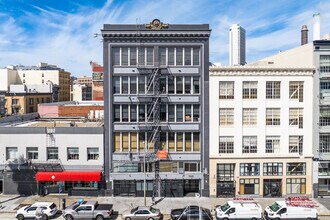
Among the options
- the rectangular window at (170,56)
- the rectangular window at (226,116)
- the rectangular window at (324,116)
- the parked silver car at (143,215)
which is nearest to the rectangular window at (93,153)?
the parked silver car at (143,215)

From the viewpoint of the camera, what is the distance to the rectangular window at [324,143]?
45156 millimetres

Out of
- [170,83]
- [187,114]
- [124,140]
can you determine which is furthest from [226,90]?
[124,140]

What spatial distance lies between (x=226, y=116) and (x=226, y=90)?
347 centimetres

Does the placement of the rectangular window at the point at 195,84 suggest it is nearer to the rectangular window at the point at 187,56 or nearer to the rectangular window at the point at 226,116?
the rectangular window at the point at 187,56

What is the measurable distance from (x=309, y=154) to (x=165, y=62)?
22.8 m

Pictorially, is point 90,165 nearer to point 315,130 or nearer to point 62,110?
point 62,110

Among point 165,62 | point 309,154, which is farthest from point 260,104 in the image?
point 165,62

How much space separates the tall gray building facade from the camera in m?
44.0

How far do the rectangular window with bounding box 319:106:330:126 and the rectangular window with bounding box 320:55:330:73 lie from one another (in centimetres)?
490

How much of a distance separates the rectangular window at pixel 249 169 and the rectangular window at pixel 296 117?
7402mm

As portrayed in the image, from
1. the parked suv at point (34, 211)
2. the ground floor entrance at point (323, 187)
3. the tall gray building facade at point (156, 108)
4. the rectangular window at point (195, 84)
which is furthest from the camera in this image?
the ground floor entrance at point (323, 187)

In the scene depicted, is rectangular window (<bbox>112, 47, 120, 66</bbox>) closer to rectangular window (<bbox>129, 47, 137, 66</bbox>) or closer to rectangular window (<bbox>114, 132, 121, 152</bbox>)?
rectangular window (<bbox>129, 47, 137, 66</bbox>)

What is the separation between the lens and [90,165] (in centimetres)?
4497

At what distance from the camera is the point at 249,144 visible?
1785 inches
